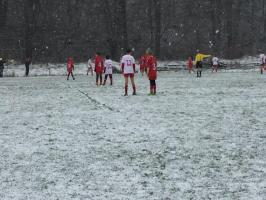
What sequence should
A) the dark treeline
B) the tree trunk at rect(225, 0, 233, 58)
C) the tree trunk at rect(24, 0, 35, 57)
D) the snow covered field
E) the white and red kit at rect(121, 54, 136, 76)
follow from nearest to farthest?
the snow covered field, the white and red kit at rect(121, 54, 136, 76), the tree trunk at rect(24, 0, 35, 57), the dark treeline, the tree trunk at rect(225, 0, 233, 58)

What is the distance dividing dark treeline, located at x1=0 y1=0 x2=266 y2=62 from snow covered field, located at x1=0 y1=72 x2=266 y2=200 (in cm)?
3662

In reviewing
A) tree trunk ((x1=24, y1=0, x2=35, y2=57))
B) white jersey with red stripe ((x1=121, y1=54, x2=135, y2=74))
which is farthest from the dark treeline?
white jersey with red stripe ((x1=121, y1=54, x2=135, y2=74))

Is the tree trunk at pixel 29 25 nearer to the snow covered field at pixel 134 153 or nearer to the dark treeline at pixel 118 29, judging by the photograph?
the dark treeline at pixel 118 29

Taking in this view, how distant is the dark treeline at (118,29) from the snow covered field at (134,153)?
36.6 m

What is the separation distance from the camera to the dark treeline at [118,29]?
5088cm

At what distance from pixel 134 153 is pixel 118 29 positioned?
41.4 metres

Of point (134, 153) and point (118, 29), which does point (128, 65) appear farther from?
point (118, 29)

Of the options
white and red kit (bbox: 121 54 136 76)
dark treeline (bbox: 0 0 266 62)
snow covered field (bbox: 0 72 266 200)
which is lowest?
snow covered field (bbox: 0 72 266 200)

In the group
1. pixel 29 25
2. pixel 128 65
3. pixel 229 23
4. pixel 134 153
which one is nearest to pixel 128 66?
pixel 128 65

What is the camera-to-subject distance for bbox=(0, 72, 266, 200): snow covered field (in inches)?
237

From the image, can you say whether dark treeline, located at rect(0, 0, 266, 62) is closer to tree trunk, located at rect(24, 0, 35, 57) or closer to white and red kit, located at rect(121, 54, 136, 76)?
tree trunk, located at rect(24, 0, 35, 57)

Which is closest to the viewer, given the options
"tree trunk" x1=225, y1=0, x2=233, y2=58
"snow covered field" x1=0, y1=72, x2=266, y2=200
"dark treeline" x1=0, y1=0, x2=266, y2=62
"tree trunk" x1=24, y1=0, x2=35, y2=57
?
"snow covered field" x1=0, y1=72, x2=266, y2=200

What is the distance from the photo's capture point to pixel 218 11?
60.2 meters

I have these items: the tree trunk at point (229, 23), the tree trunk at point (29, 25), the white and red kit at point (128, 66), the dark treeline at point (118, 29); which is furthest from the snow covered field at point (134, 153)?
the tree trunk at point (229, 23)
